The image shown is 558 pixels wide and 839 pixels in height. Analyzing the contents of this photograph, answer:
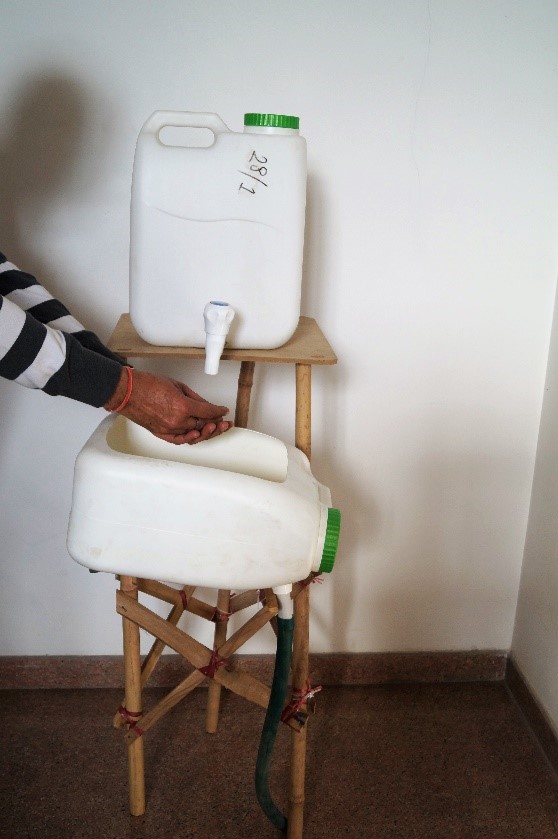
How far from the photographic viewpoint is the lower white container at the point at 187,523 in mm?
1141

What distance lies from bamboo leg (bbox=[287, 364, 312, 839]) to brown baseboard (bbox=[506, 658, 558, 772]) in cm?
62

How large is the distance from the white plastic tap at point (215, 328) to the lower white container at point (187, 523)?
184 millimetres

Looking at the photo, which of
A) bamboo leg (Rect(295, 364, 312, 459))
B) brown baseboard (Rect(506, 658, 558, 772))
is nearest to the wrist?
bamboo leg (Rect(295, 364, 312, 459))

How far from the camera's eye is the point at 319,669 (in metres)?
2.01

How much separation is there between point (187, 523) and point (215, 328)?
30 centimetres

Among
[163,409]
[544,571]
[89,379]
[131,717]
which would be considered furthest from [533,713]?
[89,379]

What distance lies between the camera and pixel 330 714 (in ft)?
6.28

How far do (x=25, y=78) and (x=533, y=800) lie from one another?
1824mm

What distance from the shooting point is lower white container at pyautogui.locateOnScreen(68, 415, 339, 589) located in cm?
114

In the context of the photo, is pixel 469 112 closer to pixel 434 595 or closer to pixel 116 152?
pixel 116 152

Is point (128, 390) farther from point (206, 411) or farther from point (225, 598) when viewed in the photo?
point (225, 598)

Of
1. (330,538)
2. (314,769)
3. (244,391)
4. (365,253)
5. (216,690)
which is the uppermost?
(365,253)

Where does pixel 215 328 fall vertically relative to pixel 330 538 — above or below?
above

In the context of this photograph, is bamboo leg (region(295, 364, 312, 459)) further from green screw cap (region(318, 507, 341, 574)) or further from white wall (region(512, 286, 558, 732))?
white wall (region(512, 286, 558, 732))
